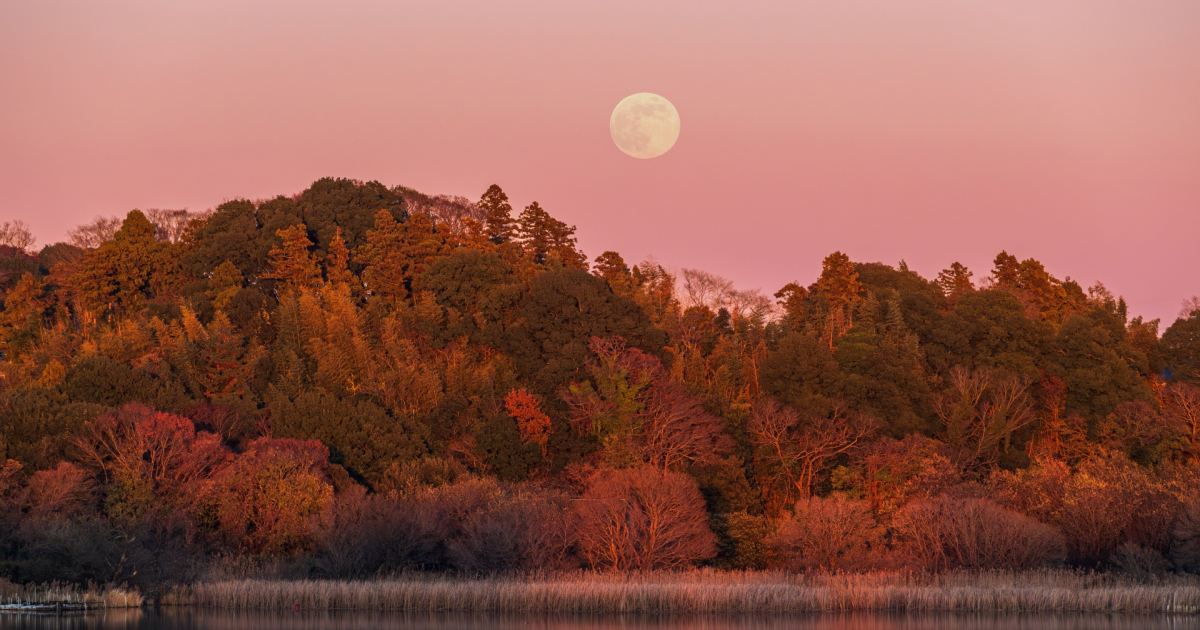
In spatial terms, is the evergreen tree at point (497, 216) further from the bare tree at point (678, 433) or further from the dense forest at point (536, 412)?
the bare tree at point (678, 433)

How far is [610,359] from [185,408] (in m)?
17.6

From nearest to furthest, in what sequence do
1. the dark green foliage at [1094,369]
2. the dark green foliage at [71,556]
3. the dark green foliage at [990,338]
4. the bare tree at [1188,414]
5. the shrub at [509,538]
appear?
the dark green foliage at [71,556]
the shrub at [509,538]
the bare tree at [1188,414]
the dark green foliage at [1094,369]
the dark green foliage at [990,338]

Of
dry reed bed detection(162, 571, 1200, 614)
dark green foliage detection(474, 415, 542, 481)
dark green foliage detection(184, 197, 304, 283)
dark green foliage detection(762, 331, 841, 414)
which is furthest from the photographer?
dark green foliage detection(184, 197, 304, 283)

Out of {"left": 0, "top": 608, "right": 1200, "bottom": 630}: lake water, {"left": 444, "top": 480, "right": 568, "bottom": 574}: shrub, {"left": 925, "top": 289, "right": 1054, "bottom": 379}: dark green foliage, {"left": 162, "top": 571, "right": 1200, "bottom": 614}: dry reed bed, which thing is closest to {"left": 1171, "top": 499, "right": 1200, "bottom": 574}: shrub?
{"left": 162, "top": 571, "right": 1200, "bottom": 614}: dry reed bed

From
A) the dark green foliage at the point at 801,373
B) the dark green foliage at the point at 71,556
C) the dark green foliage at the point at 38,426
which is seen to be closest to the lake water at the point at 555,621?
the dark green foliage at the point at 71,556

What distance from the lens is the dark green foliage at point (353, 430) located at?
50.0 m

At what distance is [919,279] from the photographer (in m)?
71.8

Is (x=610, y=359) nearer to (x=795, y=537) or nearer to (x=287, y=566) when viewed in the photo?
(x=795, y=537)

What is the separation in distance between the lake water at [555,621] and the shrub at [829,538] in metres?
6.29

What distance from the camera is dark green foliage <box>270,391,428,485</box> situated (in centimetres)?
5000

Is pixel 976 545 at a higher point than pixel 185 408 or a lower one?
lower

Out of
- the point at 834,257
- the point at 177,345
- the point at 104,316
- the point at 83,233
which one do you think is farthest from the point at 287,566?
the point at 83,233

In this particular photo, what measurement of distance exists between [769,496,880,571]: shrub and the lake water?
6.29 metres

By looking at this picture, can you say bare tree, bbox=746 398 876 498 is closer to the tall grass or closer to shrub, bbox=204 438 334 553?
shrub, bbox=204 438 334 553
